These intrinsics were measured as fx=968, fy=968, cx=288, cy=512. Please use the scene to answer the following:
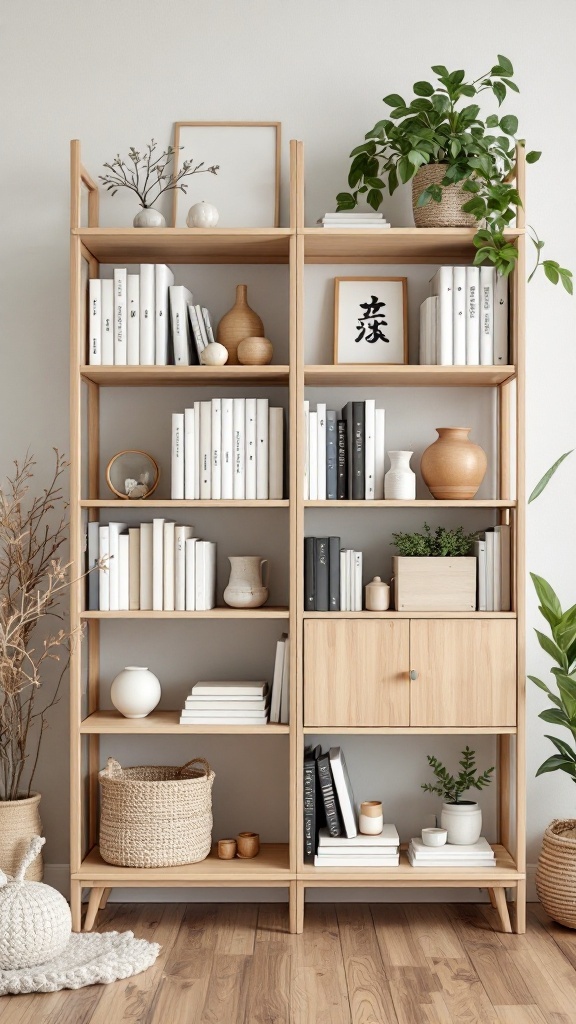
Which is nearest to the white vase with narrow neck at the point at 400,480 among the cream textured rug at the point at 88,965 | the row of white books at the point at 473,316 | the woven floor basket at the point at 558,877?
the row of white books at the point at 473,316

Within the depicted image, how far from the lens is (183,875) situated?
2.79m

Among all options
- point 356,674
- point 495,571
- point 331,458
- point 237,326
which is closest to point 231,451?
point 331,458

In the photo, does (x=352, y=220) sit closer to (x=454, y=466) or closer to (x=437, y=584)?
(x=454, y=466)

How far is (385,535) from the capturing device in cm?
317

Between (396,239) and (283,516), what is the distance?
3.07ft

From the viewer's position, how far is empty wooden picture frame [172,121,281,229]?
312 centimetres

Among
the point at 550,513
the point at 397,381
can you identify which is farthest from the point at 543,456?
the point at 397,381

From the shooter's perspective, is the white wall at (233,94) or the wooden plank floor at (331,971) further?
the white wall at (233,94)

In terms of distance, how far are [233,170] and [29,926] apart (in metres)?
Answer: 2.31

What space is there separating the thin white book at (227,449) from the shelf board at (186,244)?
48 cm

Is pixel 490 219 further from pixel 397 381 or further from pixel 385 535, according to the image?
pixel 385 535

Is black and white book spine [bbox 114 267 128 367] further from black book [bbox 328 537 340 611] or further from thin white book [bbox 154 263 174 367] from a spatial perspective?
black book [bbox 328 537 340 611]

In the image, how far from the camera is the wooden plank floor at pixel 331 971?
232 cm

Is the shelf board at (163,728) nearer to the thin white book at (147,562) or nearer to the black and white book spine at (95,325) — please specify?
the thin white book at (147,562)
